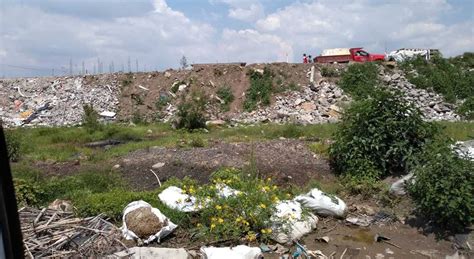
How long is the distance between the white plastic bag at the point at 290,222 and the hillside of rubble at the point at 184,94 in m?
13.0

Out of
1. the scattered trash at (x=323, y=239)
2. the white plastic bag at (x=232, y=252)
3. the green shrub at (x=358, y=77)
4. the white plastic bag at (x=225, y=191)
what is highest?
the green shrub at (x=358, y=77)

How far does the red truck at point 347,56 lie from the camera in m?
26.3

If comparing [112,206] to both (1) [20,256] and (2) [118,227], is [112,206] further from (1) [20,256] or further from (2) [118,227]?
(1) [20,256]

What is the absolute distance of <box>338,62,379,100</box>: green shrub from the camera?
2119 centimetres

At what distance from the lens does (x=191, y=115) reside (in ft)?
48.2

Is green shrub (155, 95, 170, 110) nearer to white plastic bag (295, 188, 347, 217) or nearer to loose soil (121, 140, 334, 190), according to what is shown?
loose soil (121, 140, 334, 190)

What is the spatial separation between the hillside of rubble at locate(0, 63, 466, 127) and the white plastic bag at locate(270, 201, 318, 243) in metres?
13.0

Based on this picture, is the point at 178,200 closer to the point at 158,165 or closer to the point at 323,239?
the point at 323,239

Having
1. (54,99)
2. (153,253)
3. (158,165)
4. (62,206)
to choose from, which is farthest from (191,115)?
(54,99)

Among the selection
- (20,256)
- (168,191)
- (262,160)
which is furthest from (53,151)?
(20,256)

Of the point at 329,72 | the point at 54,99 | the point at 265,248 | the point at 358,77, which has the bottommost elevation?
the point at 265,248

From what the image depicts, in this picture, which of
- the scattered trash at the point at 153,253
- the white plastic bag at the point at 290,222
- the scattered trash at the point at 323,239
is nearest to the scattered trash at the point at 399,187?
the white plastic bag at the point at 290,222

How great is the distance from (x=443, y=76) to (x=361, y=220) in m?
18.1

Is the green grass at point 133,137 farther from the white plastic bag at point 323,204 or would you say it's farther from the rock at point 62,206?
the white plastic bag at point 323,204
